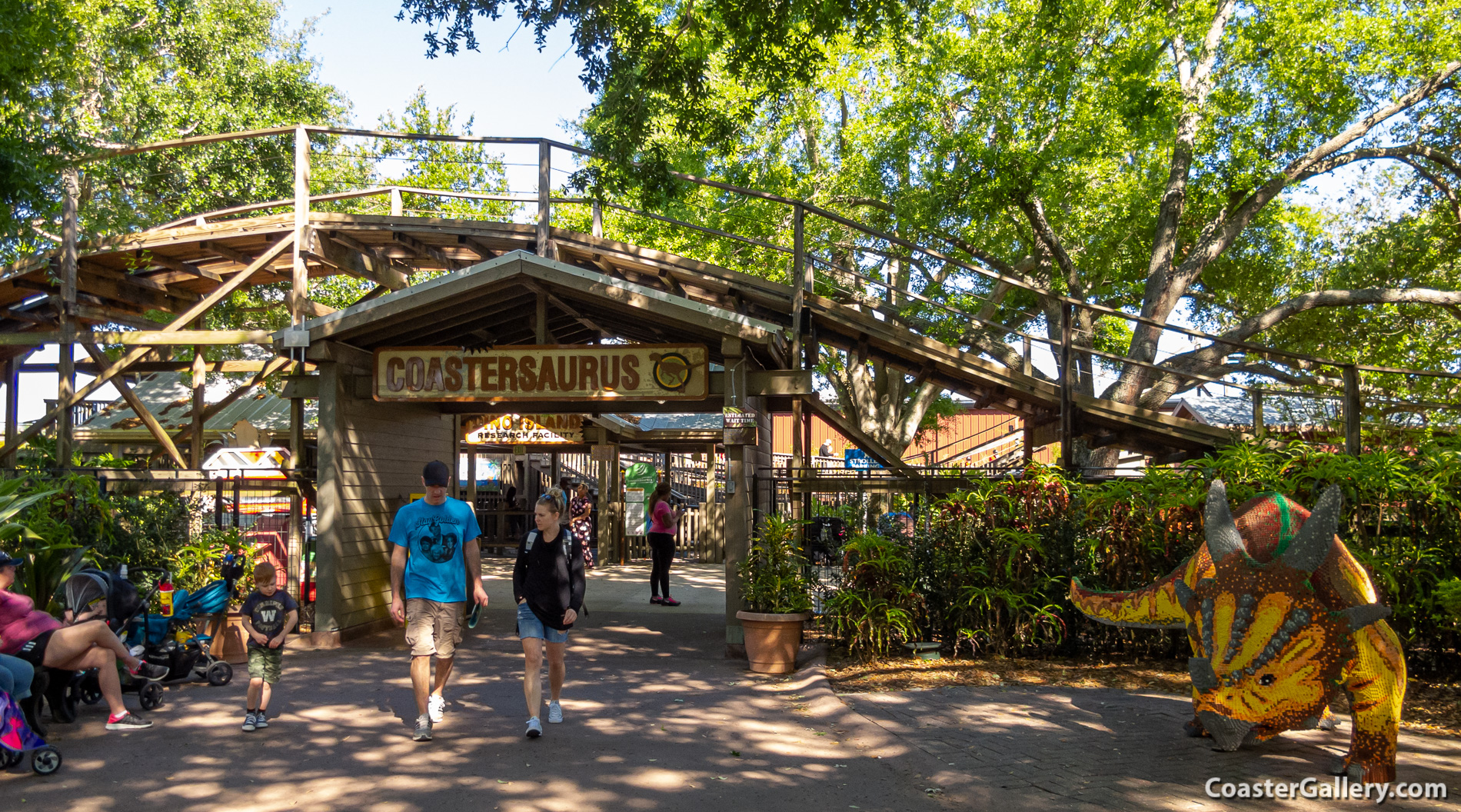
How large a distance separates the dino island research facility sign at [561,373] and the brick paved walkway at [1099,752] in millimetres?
3813

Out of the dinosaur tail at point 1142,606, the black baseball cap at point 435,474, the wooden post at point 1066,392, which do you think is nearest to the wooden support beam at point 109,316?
the black baseball cap at point 435,474

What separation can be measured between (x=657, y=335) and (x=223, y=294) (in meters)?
5.55

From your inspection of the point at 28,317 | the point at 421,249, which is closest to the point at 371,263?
the point at 421,249

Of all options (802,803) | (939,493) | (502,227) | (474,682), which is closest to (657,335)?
(502,227)

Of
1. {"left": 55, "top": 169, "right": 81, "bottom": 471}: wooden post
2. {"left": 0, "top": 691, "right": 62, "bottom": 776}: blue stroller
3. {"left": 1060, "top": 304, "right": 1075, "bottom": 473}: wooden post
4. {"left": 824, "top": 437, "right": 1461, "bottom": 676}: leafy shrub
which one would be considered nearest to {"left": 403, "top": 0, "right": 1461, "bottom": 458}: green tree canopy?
{"left": 1060, "top": 304, "right": 1075, "bottom": 473}: wooden post

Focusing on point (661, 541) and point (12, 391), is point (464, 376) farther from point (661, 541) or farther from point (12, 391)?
point (12, 391)

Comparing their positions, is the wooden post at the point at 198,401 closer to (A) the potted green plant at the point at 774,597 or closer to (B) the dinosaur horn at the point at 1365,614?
(A) the potted green plant at the point at 774,597

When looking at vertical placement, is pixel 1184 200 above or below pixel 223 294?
above

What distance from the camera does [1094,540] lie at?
9.35m

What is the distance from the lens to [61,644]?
21.1 ft

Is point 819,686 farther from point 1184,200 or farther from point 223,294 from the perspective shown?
point 1184,200

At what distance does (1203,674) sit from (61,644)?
6.87 m

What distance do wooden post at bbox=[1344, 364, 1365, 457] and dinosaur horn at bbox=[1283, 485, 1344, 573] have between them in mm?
5228

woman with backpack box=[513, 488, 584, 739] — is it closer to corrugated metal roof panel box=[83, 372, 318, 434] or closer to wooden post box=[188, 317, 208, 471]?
wooden post box=[188, 317, 208, 471]
